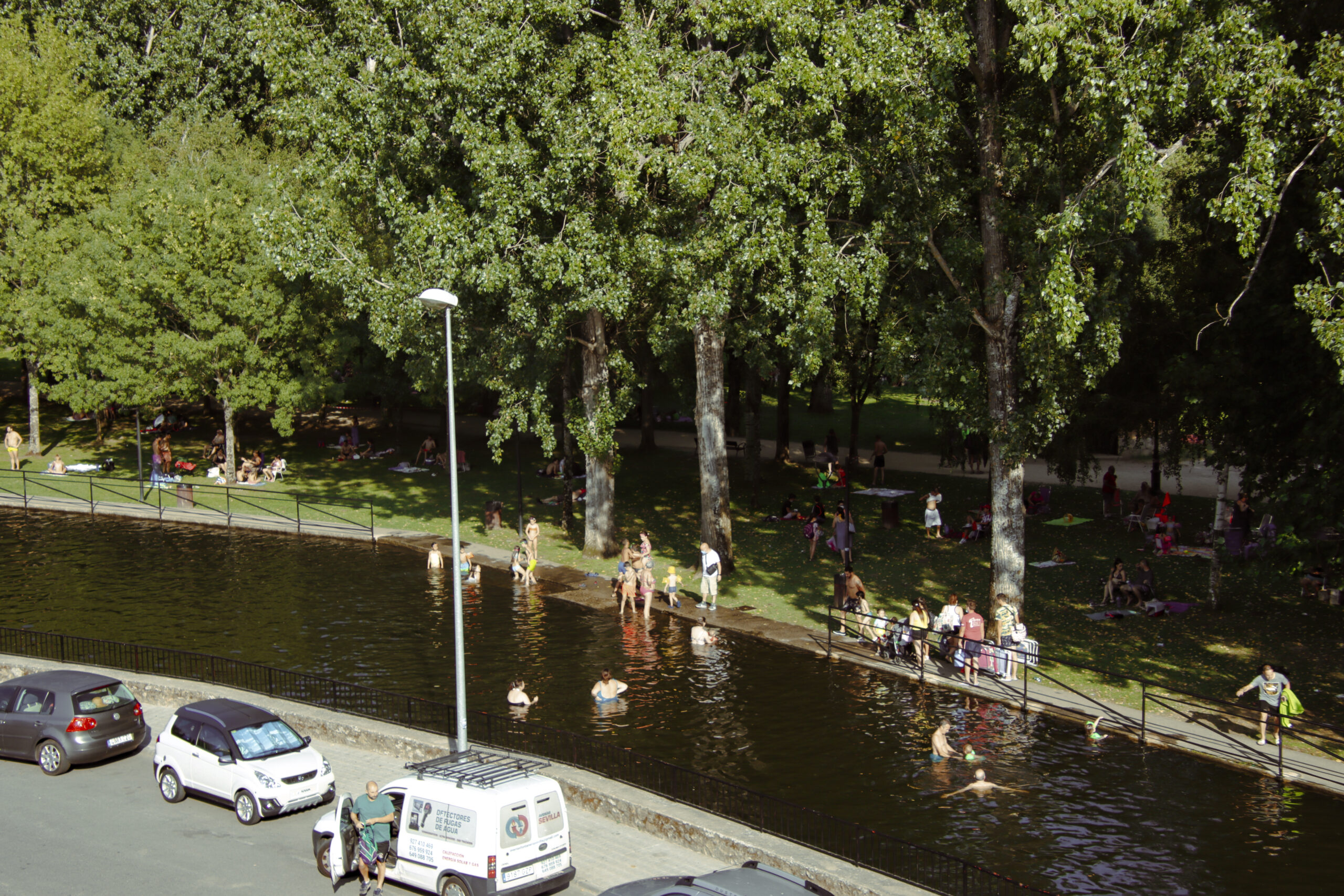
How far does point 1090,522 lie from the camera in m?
33.4

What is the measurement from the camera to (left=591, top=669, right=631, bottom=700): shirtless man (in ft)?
63.3

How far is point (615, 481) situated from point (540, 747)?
24.5 metres

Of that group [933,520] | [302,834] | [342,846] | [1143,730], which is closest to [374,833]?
[342,846]

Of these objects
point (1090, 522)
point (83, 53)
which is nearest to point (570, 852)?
point (1090, 522)

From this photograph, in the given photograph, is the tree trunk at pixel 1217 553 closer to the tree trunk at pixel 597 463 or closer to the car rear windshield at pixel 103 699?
the tree trunk at pixel 597 463

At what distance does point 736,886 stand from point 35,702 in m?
12.6

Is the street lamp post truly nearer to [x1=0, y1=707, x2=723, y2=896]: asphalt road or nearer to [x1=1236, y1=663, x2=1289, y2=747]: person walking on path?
[x1=0, y1=707, x2=723, y2=896]: asphalt road

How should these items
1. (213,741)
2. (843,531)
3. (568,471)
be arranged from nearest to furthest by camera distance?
(213,741)
(843,531)
(568,471)

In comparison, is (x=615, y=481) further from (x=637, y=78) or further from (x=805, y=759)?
(x=805, y=759)

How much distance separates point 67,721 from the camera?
16.2m

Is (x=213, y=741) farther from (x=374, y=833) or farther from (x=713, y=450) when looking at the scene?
(x=713, y=450)

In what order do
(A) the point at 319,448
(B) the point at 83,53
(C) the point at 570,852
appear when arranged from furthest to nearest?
(B) the point at 83,53, (A) the point at 319,448, (C) the point at 570,852

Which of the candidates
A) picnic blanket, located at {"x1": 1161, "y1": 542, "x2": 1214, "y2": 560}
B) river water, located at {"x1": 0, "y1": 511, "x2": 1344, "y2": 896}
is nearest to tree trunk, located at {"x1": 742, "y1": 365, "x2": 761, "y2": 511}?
river water, located at {"x1": 0, "y1": 511, "x2": 1344, "y2": 896}

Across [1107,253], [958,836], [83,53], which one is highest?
[83,53]
